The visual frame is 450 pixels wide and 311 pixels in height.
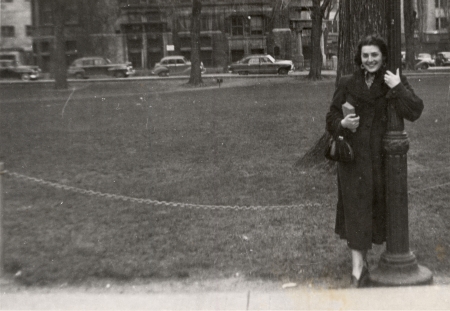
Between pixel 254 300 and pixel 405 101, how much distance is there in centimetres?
173

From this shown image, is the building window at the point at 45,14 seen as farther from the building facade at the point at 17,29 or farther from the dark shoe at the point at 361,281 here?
the dark shoe at the point at 361,281

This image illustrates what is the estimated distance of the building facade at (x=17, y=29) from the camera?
47406mm

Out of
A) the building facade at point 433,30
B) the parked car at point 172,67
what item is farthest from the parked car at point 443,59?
the parked car at point 172,67

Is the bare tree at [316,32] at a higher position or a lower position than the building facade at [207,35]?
lower

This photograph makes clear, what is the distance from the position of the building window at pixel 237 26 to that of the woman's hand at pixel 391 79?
5691 cm

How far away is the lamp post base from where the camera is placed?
5.00 meters

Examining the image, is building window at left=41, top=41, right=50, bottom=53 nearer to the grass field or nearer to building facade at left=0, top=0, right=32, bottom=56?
building facade at left=0, top=0, right=32, bottom=56

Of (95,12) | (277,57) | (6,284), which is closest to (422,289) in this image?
(6,284)

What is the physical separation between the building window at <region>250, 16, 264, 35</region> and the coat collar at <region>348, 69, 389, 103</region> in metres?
56.8

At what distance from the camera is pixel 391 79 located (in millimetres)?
4746

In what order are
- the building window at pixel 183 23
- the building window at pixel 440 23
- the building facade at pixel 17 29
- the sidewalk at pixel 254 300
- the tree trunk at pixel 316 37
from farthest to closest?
the building window at pixel 440 23 → the building window at pixel 183 23 → the building facade at pixel 17 29 → the tree trunk at pixel 316 37 → the sidewalk at pixel 254 300

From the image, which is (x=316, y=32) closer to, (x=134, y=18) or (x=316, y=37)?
(x=316, y=37)

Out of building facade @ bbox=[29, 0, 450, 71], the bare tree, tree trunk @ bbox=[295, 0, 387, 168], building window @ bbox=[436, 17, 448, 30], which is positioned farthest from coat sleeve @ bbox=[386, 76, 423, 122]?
building window @ bbox=[436, 17, 448, 30]

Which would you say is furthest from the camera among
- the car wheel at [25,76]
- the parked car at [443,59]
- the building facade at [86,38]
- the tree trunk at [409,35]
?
the parked car at [443,59]
